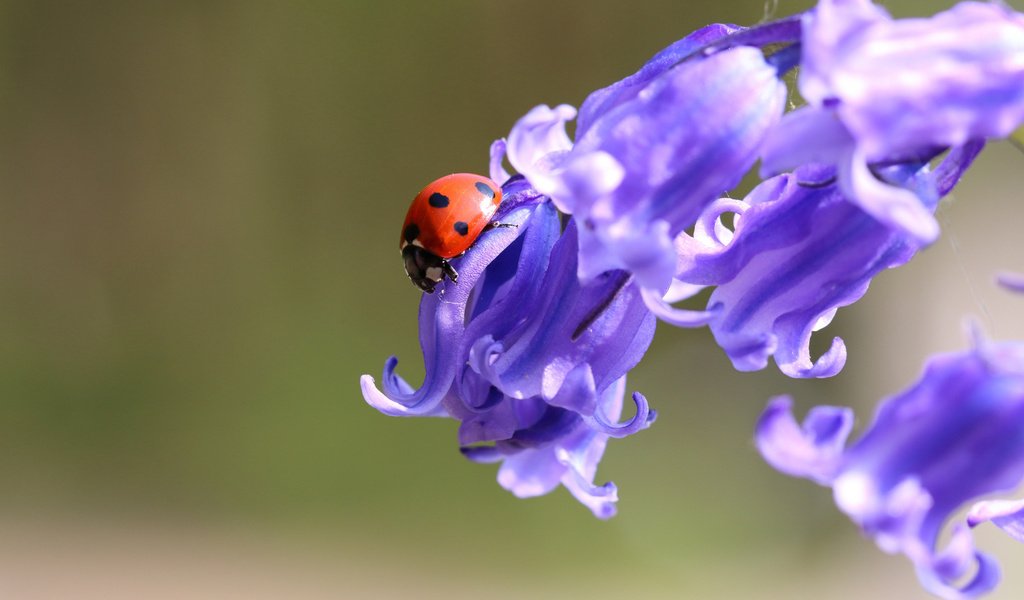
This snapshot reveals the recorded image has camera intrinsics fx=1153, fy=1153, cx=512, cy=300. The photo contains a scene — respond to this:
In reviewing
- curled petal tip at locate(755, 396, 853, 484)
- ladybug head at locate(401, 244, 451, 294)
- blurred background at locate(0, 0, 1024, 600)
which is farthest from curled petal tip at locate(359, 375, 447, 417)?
blurred background at locate(0, 0, 1024, 600)

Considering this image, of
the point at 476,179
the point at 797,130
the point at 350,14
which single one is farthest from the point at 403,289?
the point at 797,130

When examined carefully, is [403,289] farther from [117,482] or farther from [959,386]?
[959,386]

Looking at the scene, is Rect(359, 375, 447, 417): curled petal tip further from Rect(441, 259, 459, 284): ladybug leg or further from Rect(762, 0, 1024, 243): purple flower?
Rect(762, 0, 1024, 243): purple flower

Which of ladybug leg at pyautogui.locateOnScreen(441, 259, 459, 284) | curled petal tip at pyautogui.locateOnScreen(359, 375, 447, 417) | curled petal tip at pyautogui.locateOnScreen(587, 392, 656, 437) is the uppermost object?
ladybug leg at pyautogui.locateOnScreen(441, 259, 459, 284)

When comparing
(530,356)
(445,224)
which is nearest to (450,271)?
(445,224)

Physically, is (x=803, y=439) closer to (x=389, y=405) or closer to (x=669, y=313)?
(x=669, y=313)

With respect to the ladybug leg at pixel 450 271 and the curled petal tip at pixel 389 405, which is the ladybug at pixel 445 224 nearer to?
the ladybug leg at pixel 450 271

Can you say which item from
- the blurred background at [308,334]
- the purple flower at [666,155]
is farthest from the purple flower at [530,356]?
the blurred background at [308,334]
